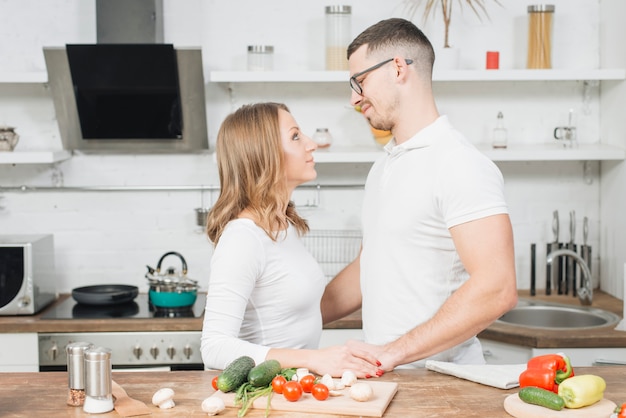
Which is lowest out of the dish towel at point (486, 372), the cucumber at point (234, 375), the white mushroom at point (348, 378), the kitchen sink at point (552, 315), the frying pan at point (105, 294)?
the kitchen sink at point (552, 315)

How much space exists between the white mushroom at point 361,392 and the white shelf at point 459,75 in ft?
7.08

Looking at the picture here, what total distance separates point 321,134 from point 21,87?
5.11 ft

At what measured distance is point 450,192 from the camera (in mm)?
2328

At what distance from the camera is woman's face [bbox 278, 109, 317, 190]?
8.16ft

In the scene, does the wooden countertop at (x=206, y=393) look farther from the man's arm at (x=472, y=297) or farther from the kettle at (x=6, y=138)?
the kettle at (x=6, y=138)

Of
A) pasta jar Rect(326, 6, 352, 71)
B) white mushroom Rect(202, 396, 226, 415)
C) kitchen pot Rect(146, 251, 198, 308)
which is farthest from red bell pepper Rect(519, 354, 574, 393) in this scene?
pasta jar Rect(326, 6, 352, 71)

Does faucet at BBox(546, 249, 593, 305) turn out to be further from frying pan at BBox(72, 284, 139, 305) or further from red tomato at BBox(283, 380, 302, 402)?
red tomato at BBox(283, 380, 302, 402)

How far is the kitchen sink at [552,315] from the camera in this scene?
3.86 meters

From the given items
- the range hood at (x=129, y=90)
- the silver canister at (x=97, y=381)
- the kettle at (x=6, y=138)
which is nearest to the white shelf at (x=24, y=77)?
the range hood at (x=129, y=90)

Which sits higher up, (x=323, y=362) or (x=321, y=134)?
(x=321, y=134)

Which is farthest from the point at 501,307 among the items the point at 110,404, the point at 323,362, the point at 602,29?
the point at 602,29

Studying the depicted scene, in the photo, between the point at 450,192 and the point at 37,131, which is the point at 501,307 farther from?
the point at 37,131

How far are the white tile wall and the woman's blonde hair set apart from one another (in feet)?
6.10

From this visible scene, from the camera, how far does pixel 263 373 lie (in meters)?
2.06
